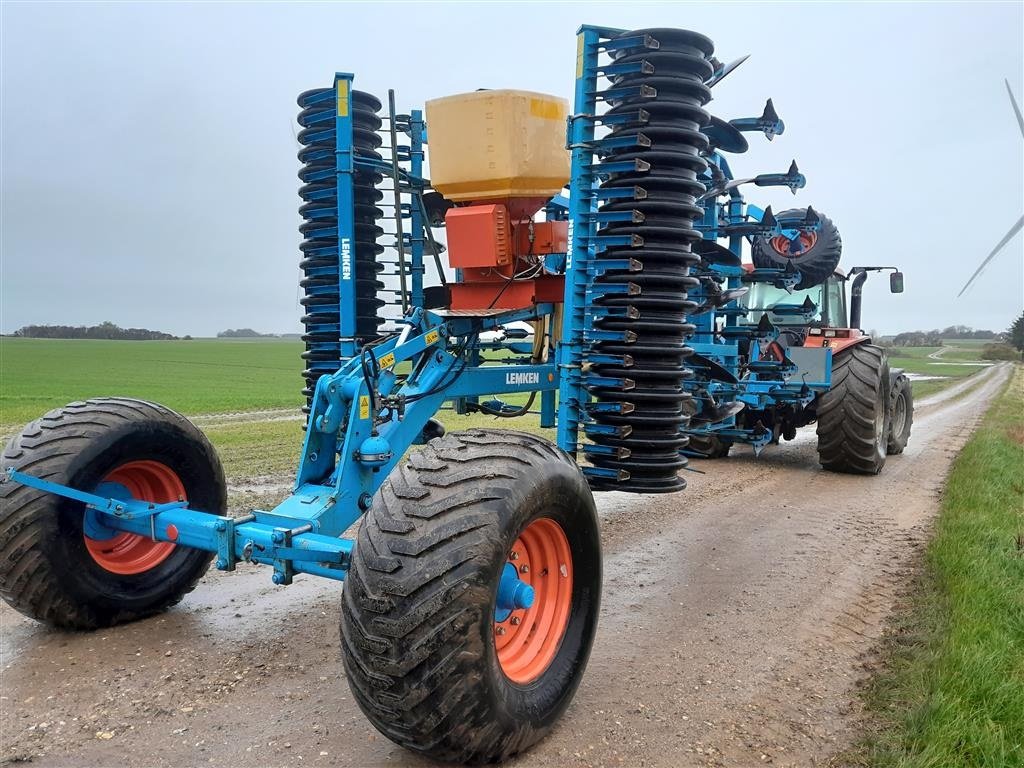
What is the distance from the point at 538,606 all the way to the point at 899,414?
10111 millimetres

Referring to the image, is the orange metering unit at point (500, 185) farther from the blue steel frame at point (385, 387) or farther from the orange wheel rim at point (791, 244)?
the orange wheel rim at point (791, 244)

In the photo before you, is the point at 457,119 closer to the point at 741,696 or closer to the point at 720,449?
the point at 741,696

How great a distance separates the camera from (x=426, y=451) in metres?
3.19

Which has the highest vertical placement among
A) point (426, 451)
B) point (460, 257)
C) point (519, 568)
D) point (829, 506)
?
point (460, 257)

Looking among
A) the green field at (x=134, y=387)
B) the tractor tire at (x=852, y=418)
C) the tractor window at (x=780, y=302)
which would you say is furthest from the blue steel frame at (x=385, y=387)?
the green field at (x=134, y=387)

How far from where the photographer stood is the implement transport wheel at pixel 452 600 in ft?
9.23

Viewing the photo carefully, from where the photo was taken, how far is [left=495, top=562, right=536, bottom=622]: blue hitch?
129 inches

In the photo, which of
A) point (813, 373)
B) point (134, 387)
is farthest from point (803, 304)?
point (134, 387)

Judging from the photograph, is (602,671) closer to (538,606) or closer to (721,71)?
(538,606)

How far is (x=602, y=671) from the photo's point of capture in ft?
13.1

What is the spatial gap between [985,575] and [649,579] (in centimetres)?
202

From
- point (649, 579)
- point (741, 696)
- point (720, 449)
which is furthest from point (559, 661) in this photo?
point (720, 449)

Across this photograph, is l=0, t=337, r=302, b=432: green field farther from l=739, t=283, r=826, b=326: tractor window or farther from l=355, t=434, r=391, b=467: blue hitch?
l=739, t=283, r=826, b=326: tractor window

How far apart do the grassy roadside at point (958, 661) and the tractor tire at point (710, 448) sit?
393cm
